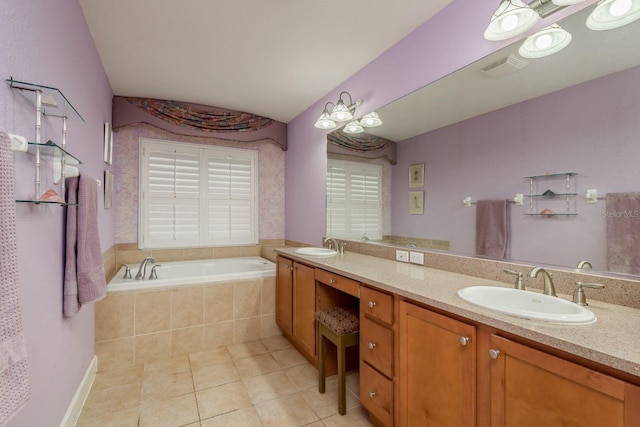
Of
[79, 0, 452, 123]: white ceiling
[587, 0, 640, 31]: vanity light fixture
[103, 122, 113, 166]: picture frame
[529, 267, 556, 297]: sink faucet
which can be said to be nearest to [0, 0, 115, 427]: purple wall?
[79, 0, 452, 123]: white ceiling

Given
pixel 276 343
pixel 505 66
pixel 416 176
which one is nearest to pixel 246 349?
pixel 276 343

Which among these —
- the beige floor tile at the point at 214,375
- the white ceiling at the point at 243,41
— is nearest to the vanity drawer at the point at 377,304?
the beige floor tile at the point at 214,375

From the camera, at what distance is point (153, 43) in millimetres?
2125

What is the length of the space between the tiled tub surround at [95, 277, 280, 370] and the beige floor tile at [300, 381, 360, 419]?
99cm

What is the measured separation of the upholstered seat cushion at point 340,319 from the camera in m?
1.75

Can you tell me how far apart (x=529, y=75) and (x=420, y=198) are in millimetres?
892

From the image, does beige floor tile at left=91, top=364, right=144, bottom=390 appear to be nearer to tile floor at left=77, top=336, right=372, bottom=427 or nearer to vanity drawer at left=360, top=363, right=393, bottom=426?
tile floor at left=77, top=336, right=372, bottom=427

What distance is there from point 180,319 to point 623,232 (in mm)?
2865

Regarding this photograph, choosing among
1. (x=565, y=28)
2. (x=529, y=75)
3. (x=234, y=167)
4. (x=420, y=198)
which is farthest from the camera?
(x=234, y=167)

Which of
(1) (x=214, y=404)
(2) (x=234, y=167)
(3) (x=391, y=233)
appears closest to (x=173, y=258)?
(2) (x=234, y=167)

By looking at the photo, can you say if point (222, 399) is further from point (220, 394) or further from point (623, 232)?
point (623, 232)

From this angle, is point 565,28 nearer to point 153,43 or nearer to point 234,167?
point 153,43

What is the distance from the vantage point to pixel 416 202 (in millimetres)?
2051

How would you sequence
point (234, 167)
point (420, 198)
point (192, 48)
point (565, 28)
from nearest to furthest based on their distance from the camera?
point (565, 28), point (420, 198), point (192, 48), point (234, 167)
